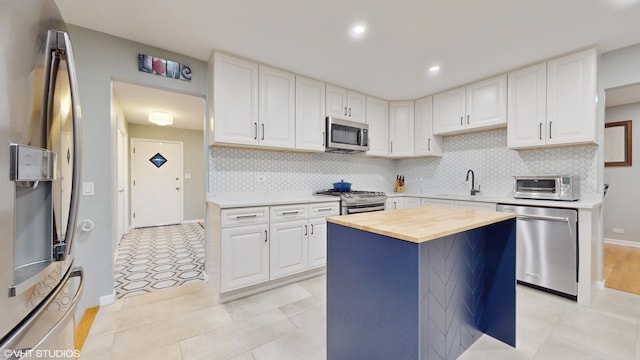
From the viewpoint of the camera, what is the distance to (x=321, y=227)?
9.91 feet

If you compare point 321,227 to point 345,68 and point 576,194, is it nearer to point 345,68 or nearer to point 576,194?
point 345,68

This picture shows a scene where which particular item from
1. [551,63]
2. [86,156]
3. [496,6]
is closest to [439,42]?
[496,6]

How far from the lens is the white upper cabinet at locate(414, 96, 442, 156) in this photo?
396 cm

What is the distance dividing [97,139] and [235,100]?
128 cm

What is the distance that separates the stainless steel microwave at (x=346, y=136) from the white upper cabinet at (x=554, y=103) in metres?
1.78

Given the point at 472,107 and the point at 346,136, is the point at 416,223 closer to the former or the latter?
the point at 346,136

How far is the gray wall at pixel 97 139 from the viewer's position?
2.27m

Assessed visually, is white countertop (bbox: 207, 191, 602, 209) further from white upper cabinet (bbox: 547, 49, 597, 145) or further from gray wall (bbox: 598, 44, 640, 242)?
gray wall (bbox: 598, 44, 640, 242)

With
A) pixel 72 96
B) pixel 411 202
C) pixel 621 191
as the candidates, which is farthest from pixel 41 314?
pixel 621 191

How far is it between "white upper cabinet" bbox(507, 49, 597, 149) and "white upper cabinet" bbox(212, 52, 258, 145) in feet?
9.88

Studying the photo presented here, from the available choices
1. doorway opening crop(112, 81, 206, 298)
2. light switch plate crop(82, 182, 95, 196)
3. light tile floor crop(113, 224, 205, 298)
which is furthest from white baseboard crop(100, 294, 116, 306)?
light switch plate crop(82, 182, 95, 196)

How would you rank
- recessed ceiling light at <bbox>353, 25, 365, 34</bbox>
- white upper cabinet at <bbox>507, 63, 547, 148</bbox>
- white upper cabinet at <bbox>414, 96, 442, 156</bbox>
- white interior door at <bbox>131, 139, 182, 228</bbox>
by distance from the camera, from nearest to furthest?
recessed ceiling light at <bbox>353, 25, 365, 34</bbox> < white upper cabinet at <bbox>507, 63, 547, 148</bbox> < white upper cabinet at <bbox>414, 96, 442, 156</bbox> < white interior door at <bbox>131, 139, 182, 228</bbox>

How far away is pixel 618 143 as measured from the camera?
4254 mm

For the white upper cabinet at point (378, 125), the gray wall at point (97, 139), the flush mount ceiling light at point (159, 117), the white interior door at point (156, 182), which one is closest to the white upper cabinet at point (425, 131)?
the white upper cabinet at point (378, 125)
